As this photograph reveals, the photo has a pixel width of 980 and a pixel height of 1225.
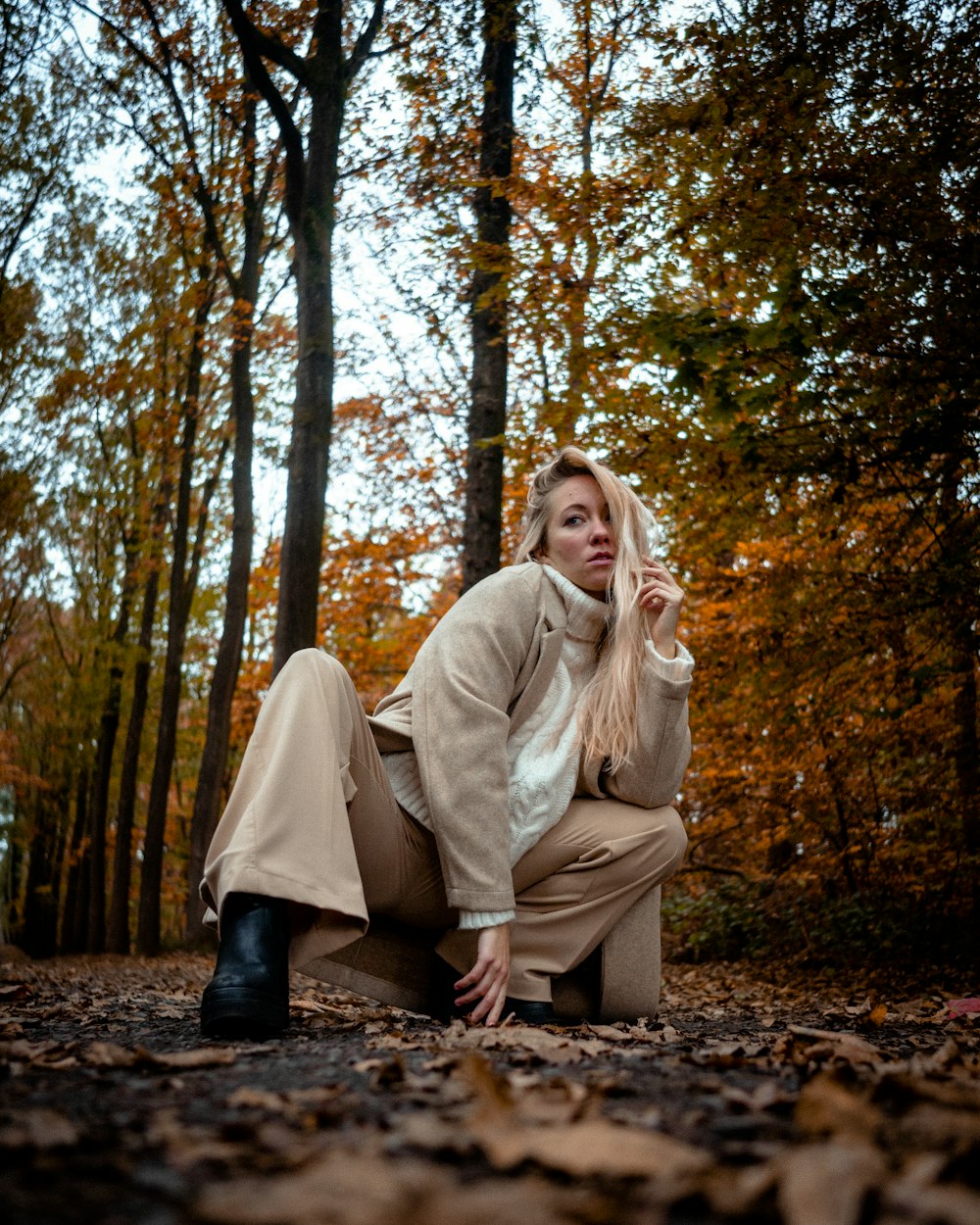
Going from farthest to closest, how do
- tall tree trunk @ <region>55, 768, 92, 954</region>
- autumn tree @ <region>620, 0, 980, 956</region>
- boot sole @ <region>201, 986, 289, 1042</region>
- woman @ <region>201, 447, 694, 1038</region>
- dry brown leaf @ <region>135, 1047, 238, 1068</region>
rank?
tall tree trunk @ <region>55, 768, 92, 954</region>
autumn tree @ <region>620, 0, 980, 956</region>
woman @ <region>201, 447, 694, 1038</region>
boot sole @ <region>201, 986, 289, 1042</region>
dry brown leaf @ <region>135, 1047, 238, 1068</region>

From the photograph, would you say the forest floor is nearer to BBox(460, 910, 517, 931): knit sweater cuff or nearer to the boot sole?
the boot sole

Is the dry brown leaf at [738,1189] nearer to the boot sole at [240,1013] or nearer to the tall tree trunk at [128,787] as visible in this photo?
the boot sole at [240,1013]

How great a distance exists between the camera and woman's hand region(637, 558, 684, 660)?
351 cm

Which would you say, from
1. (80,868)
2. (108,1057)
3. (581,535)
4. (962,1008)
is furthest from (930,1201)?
(80,868)

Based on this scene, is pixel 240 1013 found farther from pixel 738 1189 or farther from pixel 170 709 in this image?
pixel 170 709

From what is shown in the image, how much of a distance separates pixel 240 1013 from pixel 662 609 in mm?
1884

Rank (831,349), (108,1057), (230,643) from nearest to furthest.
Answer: (108,1057) < (831,349) < (230,643)

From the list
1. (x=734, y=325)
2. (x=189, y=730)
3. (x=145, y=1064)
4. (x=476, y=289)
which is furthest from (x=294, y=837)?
(x=189, y=730)

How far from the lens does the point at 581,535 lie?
12.3 feet

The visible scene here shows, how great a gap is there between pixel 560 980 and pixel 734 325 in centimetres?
311

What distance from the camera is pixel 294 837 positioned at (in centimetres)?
263

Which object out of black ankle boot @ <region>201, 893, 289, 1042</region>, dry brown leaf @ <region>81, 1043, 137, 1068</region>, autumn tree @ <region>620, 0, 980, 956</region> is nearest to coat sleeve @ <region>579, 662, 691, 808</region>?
black ankle boot @ <region>201, 893, 289, 1042</region>

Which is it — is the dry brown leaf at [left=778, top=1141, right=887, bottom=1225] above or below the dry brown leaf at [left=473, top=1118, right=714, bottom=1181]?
above

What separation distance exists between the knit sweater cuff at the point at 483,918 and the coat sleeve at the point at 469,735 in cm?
1
